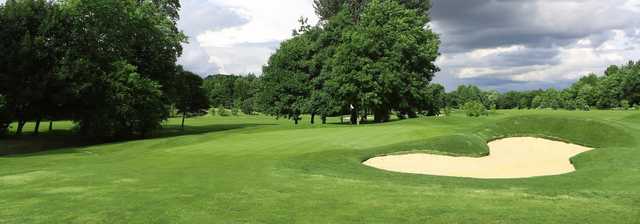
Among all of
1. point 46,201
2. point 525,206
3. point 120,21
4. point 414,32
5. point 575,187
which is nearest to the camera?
point 525,206

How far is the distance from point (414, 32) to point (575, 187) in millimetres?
38428

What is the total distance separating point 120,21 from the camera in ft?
136

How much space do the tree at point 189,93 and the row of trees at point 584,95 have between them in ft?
266

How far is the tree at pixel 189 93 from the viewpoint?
51656mm

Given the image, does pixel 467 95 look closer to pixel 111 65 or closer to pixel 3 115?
pixel 111 65

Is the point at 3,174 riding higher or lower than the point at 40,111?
lower

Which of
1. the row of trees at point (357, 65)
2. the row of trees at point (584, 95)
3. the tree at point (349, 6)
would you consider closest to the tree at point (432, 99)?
the row of trees at point (357, 65)

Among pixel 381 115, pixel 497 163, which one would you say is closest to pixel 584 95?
pixel 381 115

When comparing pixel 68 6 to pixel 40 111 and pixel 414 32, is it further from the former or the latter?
pixel 414 32

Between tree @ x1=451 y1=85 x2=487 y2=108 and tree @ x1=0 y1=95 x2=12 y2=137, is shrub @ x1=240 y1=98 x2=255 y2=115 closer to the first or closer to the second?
tree @ x1=451 y1=85 x2=487 y2=108

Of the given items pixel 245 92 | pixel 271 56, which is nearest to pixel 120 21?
pixel 271 56

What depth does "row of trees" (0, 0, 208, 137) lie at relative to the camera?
35.2 meters

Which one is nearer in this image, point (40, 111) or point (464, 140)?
point (464, 140)

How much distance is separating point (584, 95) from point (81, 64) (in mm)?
122162
